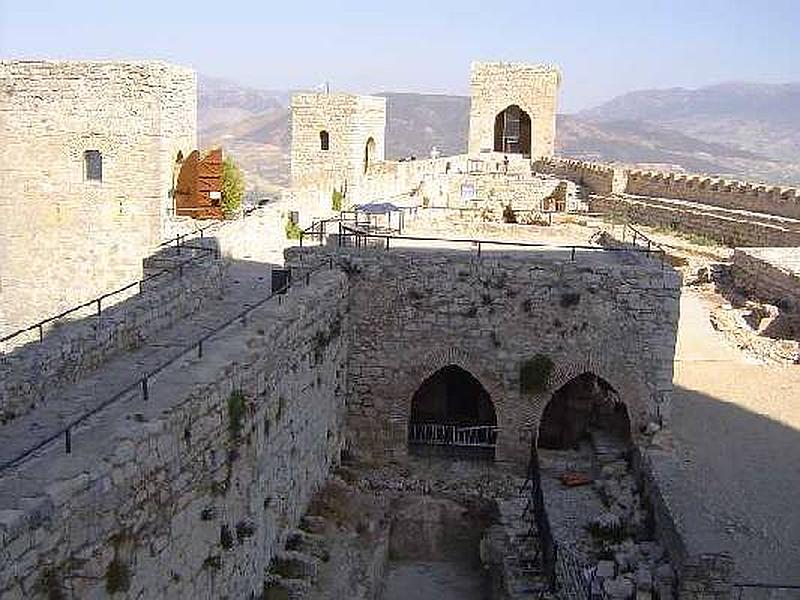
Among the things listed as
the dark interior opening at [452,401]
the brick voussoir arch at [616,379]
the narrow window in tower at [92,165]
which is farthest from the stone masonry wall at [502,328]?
the narrow window in tower at [92,165]

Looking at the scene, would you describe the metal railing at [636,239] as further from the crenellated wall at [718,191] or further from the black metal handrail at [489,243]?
the crenellated wall at [718,191]

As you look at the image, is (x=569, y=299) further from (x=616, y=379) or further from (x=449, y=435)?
(x=449, y=435)

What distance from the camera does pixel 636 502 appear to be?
1173 cm

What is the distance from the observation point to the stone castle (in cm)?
729

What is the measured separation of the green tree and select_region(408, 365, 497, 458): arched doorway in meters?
8.93

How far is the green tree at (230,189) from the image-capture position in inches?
899

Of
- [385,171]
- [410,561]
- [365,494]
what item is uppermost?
[385,171]

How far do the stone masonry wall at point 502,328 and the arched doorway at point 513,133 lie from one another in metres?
26.0

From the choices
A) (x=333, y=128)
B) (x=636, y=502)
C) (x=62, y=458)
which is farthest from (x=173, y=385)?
(x=333, y=128)

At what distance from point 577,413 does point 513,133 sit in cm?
2625

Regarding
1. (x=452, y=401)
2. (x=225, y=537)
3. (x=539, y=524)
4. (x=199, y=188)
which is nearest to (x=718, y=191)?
(x=199, y=188)

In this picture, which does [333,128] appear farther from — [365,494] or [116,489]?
[116,489]

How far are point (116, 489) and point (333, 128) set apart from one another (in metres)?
20.2

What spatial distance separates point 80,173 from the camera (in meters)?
21.0
